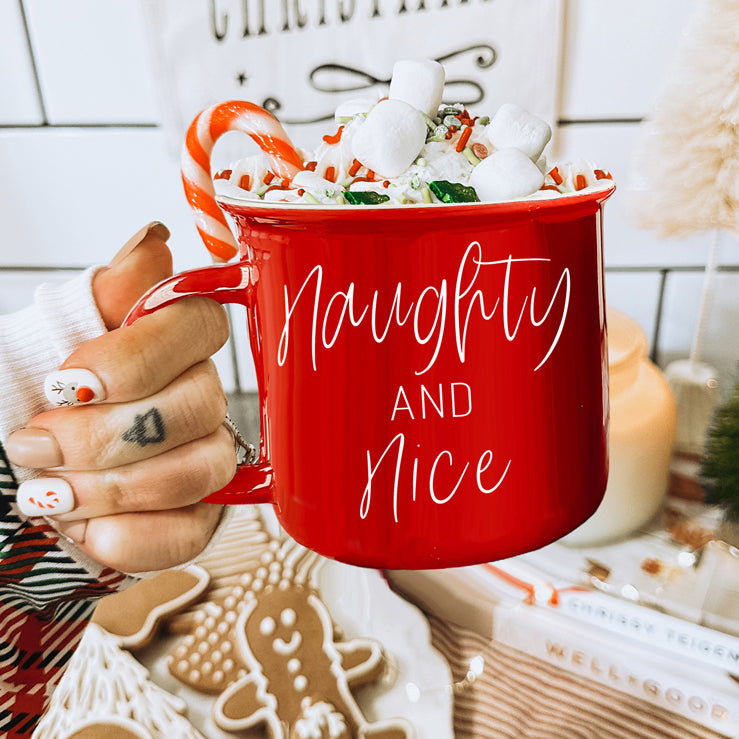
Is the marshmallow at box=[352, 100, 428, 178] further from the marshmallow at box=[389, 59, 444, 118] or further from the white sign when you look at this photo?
the white sign

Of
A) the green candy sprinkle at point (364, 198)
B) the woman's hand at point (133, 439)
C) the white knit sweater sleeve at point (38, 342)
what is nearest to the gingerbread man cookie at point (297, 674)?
the woman's hand at point (133, 439)

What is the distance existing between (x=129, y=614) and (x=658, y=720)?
0.46 meters

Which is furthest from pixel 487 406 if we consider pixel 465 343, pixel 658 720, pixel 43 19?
pixel 43 19

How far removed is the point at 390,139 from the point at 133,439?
26 cm

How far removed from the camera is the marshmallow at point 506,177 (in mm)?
326

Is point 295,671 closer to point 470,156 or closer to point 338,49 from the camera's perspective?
point 470,156

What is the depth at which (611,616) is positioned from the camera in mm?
592

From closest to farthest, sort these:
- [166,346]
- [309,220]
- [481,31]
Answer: [309,220], [166,346], [481,31]

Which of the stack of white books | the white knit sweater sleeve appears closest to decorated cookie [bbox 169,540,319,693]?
the stack of white books

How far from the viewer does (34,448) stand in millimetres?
417

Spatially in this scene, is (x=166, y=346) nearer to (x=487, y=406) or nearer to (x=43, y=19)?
(x=487, y=406)

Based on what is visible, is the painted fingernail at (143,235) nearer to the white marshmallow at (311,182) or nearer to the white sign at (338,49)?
the white marshmallow at (311,182)

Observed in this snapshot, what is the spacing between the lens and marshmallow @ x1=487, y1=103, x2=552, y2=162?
37 cm

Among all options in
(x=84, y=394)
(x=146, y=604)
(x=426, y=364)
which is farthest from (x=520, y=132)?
(x=146, y=604)
